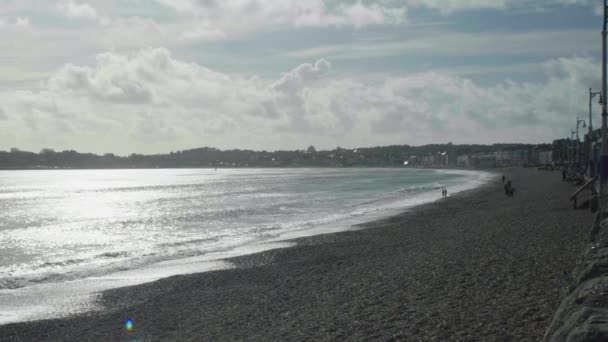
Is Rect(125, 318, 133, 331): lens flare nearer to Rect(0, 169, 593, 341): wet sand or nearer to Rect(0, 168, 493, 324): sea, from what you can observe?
Rect(0, 169, 593, 341): wet sand

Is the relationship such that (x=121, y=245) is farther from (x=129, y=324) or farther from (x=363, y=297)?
(x=363, y=297)

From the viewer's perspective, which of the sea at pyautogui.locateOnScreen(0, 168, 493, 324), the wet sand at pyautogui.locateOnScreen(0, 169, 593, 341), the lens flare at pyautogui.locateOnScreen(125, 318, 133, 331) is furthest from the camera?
the sea at pyautogui.locateOnScreen(0, 168, 493, 324)

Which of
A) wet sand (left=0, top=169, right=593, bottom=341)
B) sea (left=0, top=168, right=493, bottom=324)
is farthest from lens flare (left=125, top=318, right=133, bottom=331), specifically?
sea (left=0, top=168, right=493, bottom=324)

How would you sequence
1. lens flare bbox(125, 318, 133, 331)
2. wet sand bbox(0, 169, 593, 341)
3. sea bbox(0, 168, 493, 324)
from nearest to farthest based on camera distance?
wet sand bbox(0, 169, 593, 341), lens flare bbox(125, 318, 133, 331), sea bbox(0, 168, 493, 324)

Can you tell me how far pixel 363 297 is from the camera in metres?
11.3

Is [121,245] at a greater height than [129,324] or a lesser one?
lesser

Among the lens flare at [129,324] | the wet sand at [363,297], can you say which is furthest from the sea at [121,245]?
the lens flare at [129,324]

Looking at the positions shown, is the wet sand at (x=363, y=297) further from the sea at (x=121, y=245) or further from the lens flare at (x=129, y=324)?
the sea at (x=121, y=245)

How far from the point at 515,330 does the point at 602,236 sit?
3091mm

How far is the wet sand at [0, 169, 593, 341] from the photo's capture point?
8.77m

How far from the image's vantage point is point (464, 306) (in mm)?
9414

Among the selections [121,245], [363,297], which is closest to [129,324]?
[363,297]

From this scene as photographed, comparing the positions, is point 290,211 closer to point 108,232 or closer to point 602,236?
point 108,232

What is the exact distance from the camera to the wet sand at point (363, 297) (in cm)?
877
